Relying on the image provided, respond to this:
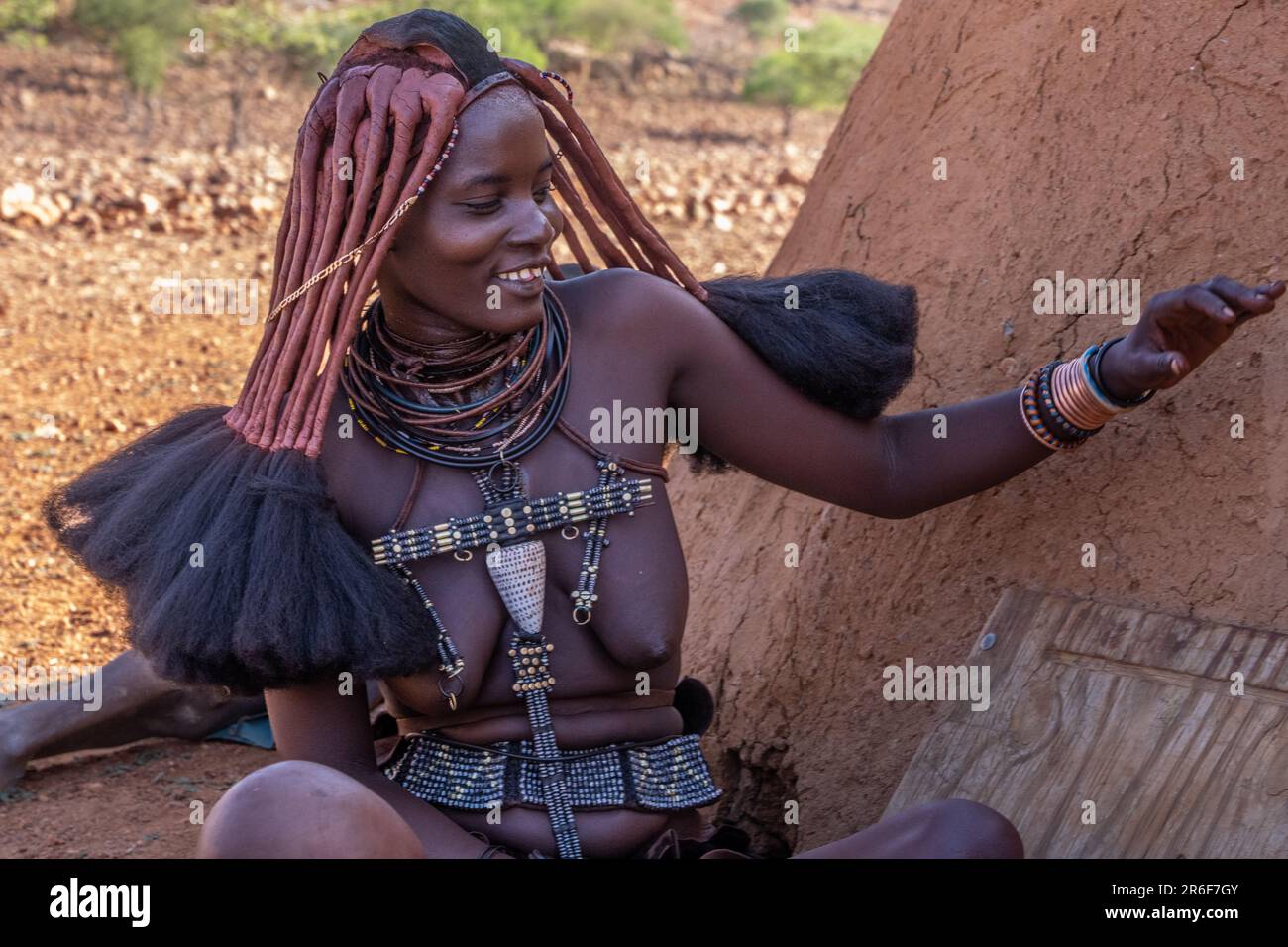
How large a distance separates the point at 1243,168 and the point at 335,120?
169cm

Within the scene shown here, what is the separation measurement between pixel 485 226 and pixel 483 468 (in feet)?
1.30

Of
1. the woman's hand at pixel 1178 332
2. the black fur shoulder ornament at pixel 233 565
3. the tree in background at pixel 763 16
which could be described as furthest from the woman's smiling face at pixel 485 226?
the tree in background at pixel 763 16

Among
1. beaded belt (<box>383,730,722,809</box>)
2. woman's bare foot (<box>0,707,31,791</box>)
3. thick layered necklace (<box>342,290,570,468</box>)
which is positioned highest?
thick layered necklace (<box>342,290,570,468</box>)

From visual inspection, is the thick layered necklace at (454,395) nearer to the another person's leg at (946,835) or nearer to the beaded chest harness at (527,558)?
the beaded chest harness at (527,558)

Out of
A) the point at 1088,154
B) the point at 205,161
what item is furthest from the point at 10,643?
the point at 205,161

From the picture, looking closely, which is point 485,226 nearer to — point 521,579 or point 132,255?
point 521,579

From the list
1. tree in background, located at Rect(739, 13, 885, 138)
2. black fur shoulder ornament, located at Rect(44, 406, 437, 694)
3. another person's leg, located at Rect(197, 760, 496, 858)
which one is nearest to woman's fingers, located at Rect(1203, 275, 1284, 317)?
black fur shoulder ornament, located at Rect(44, 406, 437, 694)

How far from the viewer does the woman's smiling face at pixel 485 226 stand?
2461 millimetres

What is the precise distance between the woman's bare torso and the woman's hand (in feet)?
2.51

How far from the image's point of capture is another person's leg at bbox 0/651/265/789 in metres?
3.90

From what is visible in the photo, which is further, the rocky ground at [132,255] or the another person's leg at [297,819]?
the rocky ground at [132,255]

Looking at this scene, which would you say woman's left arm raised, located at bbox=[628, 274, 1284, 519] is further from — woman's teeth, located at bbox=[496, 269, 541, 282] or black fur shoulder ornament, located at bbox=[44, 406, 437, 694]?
black fur shoulder ornament, located at bbox=[44, 406, 437, 694]

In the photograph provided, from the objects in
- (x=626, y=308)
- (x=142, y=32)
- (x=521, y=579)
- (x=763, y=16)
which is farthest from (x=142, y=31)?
(x=521, y=579)

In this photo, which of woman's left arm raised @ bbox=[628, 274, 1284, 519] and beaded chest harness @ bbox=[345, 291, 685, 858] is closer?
beaded chest harness @ bbox=[345, 291, 685, 858]
